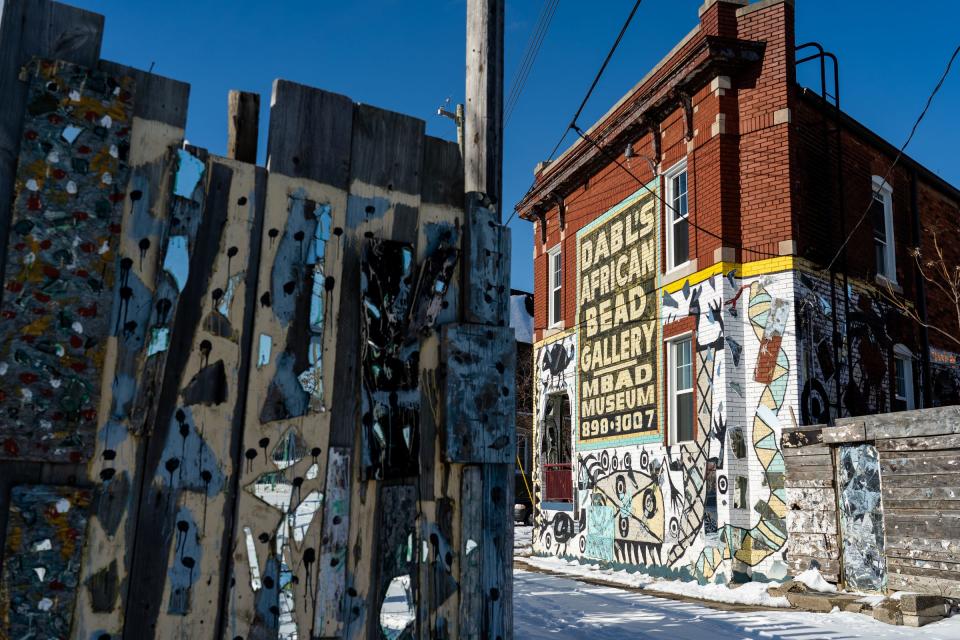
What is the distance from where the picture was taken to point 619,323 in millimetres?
16641

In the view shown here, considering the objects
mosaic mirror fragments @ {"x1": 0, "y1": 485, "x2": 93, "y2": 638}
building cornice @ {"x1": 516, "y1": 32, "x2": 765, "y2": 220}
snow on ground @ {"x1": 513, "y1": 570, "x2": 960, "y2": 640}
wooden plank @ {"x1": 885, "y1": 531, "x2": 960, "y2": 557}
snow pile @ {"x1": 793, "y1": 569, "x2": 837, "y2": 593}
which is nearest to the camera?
mosaic mirror fragments @ {"x1": 0, "y1": 485, "x2": 93, "y2": 638}

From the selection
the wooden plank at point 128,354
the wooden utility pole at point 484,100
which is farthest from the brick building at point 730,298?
the wooden plank at point 128,354

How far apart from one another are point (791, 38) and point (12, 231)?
13.8m

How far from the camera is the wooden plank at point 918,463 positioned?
954cm

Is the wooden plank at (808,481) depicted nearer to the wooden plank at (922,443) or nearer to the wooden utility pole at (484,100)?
the wooden plank at (922,443)

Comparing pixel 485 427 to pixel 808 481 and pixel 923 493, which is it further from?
pixel 808 481

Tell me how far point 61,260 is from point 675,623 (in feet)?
25.0

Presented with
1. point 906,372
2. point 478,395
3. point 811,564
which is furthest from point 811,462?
point 478,395

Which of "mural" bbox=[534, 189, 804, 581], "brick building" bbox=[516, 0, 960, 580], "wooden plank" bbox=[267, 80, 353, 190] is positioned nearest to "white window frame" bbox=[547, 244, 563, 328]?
"mural" bbox=[534, 189, 804, 581]

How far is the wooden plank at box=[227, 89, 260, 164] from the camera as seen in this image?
10.3ft

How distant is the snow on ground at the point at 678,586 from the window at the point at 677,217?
5796 mm

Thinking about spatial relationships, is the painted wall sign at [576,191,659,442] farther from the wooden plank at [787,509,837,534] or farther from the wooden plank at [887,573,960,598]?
the wooden plank at [887,573,960,598]

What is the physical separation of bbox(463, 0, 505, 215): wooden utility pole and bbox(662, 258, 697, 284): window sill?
412 inches

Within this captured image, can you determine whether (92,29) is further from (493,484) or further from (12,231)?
(493,484)
